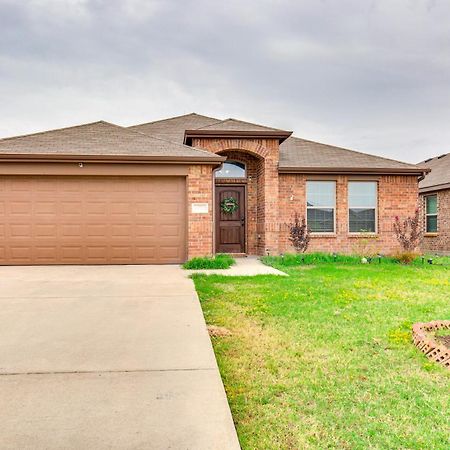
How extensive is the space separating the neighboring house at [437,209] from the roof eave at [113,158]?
10573mm

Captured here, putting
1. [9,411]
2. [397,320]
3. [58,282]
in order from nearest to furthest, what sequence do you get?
[9,411]
[397,320]
[58,282]

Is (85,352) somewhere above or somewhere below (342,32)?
below

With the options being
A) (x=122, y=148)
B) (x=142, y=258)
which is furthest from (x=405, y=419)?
(x=122, y=148)

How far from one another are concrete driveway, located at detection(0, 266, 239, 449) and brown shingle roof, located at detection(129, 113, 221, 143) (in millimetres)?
11138

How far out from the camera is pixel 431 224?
17516mm

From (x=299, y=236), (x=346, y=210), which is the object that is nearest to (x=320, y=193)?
(x=346, y=210)

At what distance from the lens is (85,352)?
143 inches

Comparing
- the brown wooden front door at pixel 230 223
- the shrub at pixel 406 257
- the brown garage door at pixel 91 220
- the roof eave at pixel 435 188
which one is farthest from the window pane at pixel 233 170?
the roof eave at pixel 435 188

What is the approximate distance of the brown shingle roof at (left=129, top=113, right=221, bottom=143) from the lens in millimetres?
16241

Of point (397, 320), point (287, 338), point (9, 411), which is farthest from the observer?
point (397, 320)

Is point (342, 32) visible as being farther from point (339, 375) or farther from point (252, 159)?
point (339, 375)

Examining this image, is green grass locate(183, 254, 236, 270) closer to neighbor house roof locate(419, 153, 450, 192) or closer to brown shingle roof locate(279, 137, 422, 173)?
brown shingle roof locate(279, 137, 422, 173)

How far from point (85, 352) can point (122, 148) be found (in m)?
8.49

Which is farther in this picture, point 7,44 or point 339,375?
point 7,44
